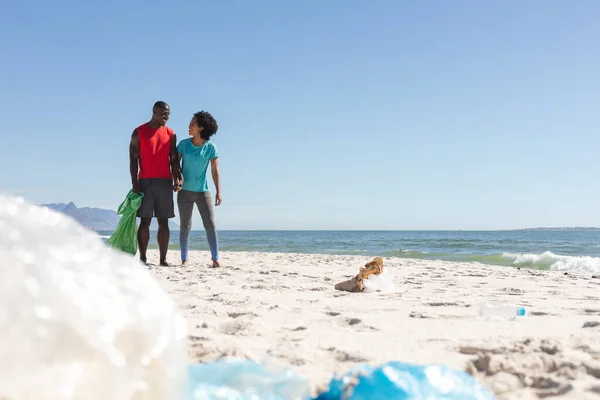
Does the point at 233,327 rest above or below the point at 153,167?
below

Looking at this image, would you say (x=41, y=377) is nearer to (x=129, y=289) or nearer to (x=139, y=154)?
(x=129, y=289)

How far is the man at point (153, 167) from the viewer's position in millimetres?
5945

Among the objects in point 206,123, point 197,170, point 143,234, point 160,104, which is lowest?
point 143,234

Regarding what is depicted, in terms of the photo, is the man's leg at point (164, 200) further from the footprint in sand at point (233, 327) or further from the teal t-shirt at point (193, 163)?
the footprint in sand at point (233, 327)

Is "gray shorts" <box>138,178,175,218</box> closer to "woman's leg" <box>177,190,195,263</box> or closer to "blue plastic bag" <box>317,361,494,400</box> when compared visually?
"woman's leg" <box>177,190,195,263</box>

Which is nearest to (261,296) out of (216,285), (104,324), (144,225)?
(216,285)

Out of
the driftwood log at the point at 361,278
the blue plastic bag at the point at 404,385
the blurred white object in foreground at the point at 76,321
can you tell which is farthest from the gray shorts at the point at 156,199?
the blue plastic bag at the point at 404,385

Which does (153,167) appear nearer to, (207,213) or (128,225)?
(128,225)

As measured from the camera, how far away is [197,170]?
6242 millimetres


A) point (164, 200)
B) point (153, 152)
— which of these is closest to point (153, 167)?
point (153, 152)

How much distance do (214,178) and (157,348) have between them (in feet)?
17.7

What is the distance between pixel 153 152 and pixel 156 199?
57 cm

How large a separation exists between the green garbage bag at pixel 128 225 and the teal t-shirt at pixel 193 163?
614 millimetres

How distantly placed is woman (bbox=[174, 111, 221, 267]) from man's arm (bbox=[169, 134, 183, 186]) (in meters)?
0.04
